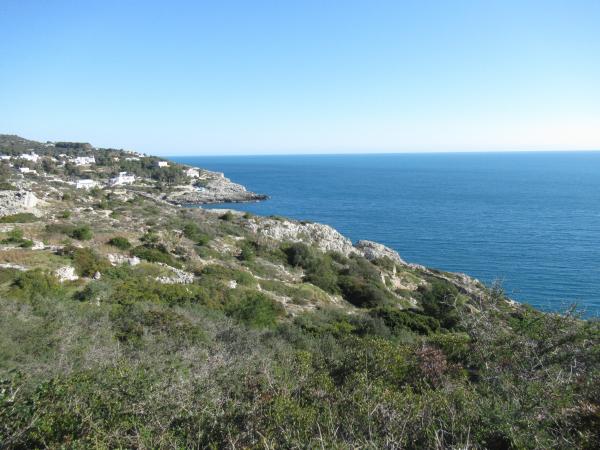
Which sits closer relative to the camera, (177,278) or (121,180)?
(177,278)

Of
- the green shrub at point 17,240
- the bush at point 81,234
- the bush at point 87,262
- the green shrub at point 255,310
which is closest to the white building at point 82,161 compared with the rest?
the bush at point 81,234

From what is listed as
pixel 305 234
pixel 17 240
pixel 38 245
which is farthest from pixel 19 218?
pixel 305 234

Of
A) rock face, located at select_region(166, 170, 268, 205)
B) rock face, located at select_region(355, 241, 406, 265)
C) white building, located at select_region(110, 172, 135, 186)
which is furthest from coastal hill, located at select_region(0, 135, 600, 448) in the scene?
rock face, located at select_region(166, 170, 268, 205)

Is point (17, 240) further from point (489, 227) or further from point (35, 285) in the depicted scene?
point (489, 227)

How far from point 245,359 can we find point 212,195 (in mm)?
85085

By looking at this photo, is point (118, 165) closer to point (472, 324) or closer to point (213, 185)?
point (213, 185)

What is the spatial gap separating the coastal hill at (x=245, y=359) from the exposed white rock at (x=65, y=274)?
6 centimetres

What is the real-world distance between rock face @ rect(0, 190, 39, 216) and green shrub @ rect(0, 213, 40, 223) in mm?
1130

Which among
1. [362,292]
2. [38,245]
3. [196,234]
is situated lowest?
[362,292]

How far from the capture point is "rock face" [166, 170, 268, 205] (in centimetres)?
8581

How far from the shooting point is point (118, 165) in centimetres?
10519

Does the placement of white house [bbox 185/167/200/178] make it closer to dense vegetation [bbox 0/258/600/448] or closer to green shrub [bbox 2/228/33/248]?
green shrub [bbox 2/228/33/248]

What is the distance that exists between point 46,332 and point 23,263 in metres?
8.65

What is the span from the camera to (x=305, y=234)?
37875 mm
